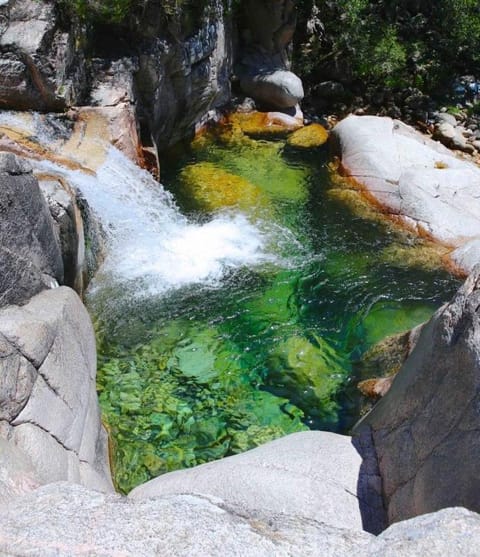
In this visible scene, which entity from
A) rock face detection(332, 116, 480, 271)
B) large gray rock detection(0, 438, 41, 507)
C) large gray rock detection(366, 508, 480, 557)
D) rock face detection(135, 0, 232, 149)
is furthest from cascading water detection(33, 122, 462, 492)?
large gray rock detection(366, 508, 480, 557)

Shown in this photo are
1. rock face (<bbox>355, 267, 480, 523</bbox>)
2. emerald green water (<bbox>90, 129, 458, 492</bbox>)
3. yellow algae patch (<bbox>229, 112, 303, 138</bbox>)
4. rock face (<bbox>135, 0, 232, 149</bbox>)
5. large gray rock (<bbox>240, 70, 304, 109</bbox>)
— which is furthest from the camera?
large gray rock (<bbox>240, 70, 304, 109</bbox>)

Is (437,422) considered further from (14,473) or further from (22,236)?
(22,236)

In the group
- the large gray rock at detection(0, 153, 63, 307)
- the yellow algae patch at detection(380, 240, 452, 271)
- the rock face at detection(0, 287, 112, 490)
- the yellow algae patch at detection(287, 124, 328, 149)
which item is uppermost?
the large gray rock at detection(0, 153, 63, 307)

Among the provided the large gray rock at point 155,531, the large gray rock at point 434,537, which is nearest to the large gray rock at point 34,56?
the large gray rock at point 155,531

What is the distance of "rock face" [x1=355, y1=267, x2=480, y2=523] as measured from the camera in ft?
11.6

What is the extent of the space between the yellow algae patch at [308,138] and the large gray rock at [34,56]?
17.4 ft

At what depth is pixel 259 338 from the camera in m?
6.85

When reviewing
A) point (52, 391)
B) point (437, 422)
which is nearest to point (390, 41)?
point (437, 422)

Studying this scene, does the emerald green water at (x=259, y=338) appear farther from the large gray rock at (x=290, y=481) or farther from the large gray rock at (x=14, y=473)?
the large gray rock at (x=14, y=473)

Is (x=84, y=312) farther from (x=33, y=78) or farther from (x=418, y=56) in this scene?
(x=418, y=56)

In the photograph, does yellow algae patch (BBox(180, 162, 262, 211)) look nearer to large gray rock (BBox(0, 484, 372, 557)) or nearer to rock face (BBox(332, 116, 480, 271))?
rock face (BBox(332, 116, 480, 271))

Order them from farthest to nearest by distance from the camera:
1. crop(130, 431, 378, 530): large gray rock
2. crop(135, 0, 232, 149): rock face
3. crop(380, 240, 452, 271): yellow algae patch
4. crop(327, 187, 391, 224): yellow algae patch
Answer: crop(135, 0, 232, 149): rock face < crop(327, 187, 391, 224): yellow algae patch < crop(380, 240, 452, 271): yellow algae patch < crop(130, 431, 378, 530): large gray rock

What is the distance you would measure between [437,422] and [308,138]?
32.0 ft

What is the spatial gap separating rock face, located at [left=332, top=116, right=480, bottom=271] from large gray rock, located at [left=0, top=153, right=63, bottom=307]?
5529mm
